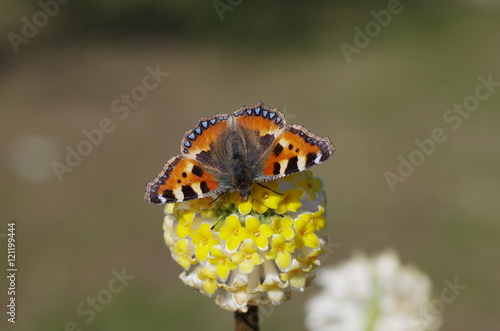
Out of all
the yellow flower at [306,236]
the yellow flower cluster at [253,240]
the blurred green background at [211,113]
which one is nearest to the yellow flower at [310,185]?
the yellow flower cluster at [253,240]

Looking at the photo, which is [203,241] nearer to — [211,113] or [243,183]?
[243,183]

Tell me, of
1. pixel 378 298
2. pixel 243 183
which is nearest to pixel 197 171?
pixel 243 183

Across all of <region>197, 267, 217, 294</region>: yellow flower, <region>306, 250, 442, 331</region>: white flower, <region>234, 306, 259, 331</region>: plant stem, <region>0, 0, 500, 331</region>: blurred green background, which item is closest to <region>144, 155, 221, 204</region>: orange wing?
<region>197, 267, 217, 294</region>: yellow flower

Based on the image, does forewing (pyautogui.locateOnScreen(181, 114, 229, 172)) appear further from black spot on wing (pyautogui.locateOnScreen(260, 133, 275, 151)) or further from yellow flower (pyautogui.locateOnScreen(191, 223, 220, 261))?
yellow flower (pyautogui.locateOnScreen(191, 223, 220, 261))

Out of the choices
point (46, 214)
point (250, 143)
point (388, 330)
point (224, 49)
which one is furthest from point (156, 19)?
point (388, 330)

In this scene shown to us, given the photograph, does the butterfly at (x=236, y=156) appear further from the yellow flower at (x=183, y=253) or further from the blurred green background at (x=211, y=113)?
the blurred green background at (x=211, y=113)

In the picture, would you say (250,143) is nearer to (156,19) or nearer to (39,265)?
(39,265)

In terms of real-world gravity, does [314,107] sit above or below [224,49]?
below
